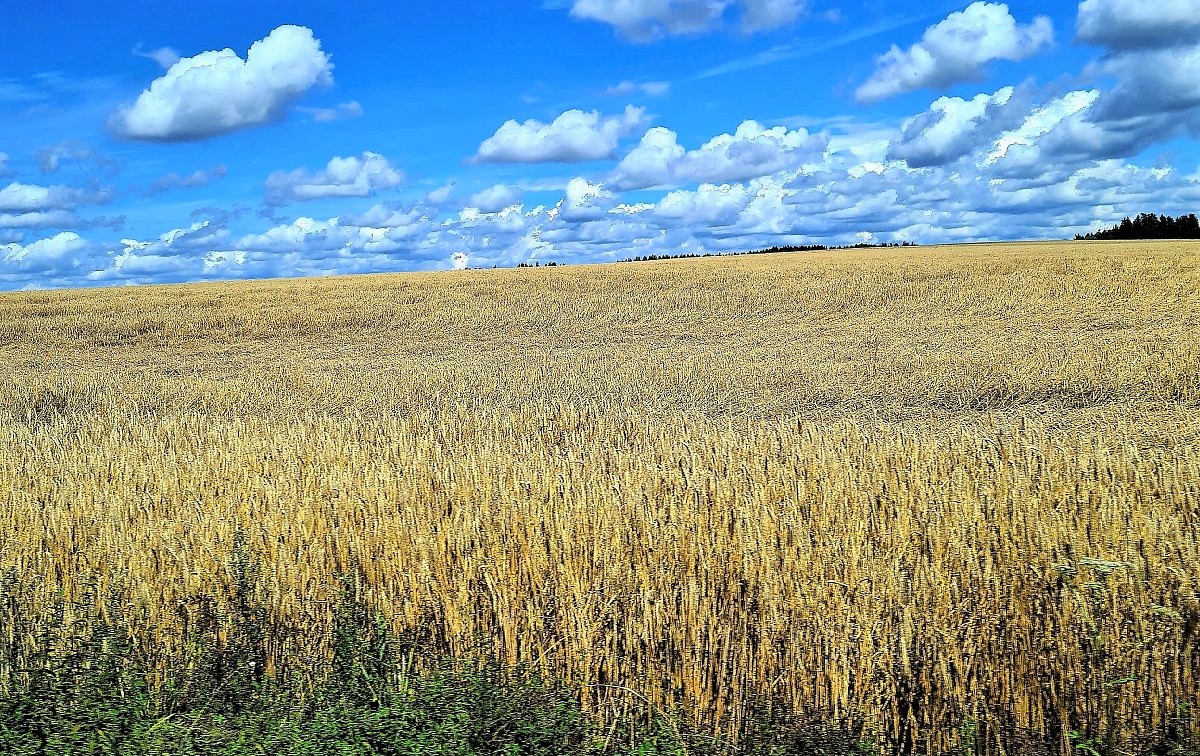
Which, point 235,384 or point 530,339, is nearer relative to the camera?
point 235,384

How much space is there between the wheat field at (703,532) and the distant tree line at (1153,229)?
52.3 meters

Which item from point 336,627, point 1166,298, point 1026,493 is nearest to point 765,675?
point 336,627

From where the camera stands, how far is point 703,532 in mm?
5500

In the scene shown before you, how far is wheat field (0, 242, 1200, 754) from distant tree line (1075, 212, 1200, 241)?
52.3m

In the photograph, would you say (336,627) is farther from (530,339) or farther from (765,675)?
(530,339)

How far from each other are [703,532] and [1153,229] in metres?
66.3

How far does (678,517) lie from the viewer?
5773mm

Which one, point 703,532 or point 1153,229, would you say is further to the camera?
point 1153,229

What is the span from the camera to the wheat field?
4.16 metres

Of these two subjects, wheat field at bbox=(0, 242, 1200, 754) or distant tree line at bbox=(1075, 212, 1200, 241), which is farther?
distant tree line at bbox=(1075, 212, 1200, 241)

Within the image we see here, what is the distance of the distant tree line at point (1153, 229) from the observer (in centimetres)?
5931

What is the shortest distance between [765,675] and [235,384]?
13370mm

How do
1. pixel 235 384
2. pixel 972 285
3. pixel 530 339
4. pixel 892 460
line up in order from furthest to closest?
pixel 972 285
pixel 530 339
pixel 235 384
pixel 892 460

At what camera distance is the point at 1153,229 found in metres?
61.1
